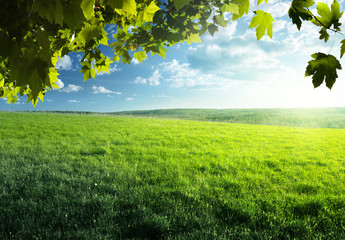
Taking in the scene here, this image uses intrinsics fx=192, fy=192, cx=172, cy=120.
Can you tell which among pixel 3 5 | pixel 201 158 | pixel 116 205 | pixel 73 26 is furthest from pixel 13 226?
pixel 201 158

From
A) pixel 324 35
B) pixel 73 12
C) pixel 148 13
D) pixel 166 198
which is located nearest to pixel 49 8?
pixel 73 12

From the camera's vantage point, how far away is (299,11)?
0.94 meters

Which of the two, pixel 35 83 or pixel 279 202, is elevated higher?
A: pixel 35 83

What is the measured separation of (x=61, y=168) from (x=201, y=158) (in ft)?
13.6

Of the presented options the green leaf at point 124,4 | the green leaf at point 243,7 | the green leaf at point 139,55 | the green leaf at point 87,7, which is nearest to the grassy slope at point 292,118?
the green leaf at point 139,55

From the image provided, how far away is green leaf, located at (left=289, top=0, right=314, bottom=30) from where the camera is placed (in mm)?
923

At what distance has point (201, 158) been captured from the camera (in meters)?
6.45

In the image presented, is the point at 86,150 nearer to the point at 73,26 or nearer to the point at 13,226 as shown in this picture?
the point at 13,226

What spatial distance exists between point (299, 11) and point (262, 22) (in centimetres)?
24

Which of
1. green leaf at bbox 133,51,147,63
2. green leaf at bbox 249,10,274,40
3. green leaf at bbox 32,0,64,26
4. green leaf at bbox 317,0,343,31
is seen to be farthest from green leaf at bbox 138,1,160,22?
green leaf at bbox 317,0,343,31

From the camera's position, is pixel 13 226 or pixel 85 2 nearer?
pixel 85 2

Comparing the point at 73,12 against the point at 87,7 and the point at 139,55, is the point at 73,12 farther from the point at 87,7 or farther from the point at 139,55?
the point at 139,55

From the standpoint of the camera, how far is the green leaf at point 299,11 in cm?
92

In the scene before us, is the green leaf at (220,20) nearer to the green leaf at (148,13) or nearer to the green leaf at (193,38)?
the green leaf at (193,38)
